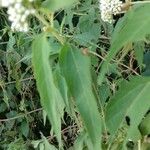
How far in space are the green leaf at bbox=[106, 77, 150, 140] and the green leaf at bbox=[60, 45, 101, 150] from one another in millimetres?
54

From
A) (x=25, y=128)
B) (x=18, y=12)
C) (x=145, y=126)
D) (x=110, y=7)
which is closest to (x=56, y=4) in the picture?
(x=18, y=12)

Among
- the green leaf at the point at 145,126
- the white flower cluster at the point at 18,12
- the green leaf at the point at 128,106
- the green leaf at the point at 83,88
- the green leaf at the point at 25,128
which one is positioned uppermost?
the white flower cluster at the point at 18,12

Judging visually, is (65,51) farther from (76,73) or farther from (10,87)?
(10,87)

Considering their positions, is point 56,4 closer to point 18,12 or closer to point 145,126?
point 18,12

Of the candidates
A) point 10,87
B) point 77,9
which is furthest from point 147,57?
point 10,87

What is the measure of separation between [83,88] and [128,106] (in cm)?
10

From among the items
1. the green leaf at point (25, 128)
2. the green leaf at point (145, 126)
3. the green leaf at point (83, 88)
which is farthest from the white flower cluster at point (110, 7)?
the green leaf at point (25, 128)

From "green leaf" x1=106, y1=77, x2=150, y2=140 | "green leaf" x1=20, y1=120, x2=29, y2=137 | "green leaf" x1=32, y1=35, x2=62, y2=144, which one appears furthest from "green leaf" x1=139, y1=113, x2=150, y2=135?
"green leaf" x1=20, y1=120, x2=29, y2=137

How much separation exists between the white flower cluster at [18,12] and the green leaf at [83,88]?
0.25 ft

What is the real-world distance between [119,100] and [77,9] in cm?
82

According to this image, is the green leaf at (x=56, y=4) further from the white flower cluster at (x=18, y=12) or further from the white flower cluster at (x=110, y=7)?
the white flower cluster at (x=110, y=7)

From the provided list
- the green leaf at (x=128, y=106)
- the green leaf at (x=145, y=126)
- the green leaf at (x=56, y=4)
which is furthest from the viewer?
the green leaf at (x=145, y=126)

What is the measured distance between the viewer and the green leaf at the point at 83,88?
701 mm

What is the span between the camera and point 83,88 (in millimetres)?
723
